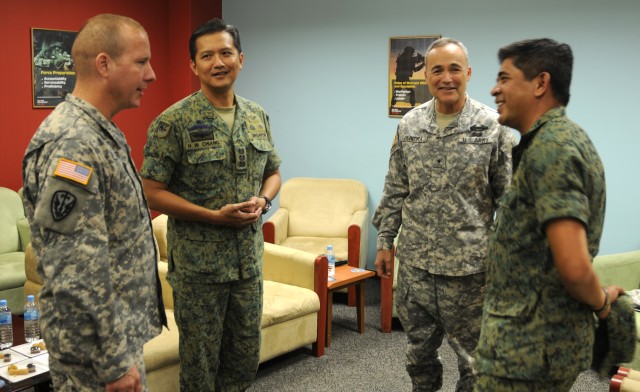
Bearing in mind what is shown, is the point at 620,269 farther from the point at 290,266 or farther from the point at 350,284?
the point at 290,266

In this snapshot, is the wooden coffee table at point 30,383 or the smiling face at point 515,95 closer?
the smiling face at point 515,95

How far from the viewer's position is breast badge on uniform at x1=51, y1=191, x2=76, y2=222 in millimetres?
1460

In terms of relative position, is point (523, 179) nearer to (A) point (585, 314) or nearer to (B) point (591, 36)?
(A) point (585, 314)

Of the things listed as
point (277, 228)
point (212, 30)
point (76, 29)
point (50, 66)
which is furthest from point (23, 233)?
point (212, 30)

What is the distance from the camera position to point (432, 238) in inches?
97.6

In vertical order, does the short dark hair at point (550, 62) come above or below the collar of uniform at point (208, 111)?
above

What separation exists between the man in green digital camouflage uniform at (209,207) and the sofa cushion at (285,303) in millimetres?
996

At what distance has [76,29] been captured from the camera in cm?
532

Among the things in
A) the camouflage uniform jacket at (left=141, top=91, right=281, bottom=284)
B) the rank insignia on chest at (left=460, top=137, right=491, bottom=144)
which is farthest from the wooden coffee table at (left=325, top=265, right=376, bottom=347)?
the rank insignia on chest at (left=460, top=137, right=491, bottom=144)

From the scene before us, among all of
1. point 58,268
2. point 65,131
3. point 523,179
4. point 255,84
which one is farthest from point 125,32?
point 255,84

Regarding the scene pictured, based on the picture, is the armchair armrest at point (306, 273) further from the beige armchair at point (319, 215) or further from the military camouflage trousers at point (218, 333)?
the military camouflage trousers at point (218, 333)

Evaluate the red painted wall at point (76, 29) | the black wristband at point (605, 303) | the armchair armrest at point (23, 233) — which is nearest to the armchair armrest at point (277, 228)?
the red painted wall at point (76, 29)

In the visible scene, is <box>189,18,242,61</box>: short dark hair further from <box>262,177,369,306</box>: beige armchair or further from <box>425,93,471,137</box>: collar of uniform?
<box>262,177,369,306</box>: beige armchair

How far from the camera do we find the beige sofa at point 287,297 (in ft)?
11.3
